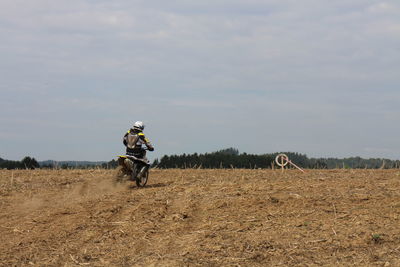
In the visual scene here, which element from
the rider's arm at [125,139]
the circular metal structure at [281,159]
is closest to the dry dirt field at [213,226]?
the rider's arm at [125,139]

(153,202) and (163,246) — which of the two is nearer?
(163,246)

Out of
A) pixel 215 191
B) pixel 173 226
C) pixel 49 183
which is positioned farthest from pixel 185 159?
pixel 173 226

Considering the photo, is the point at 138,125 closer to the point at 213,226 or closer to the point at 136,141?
the point at 136,141

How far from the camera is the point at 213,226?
10742 millimetres

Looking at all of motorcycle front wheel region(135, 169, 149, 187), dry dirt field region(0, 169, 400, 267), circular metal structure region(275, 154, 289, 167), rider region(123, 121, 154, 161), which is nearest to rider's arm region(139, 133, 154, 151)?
rider region(123, 121, 154, 161)

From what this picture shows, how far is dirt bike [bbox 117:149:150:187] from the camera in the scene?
16688 mm

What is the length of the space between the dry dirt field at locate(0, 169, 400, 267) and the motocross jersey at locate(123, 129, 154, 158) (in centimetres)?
161

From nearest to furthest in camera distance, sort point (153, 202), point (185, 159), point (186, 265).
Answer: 1. point (186, 265)
2. point (153, 202)
3. point (185, 159)

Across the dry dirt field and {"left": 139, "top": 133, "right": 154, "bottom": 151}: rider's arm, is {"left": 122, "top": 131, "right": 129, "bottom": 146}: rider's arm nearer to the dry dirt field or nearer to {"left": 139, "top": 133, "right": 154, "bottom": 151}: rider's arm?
{"left": 139, "top": 133, "right": 154, "bottom": 151}: rider's arm

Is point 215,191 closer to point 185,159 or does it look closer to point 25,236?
point 25,236

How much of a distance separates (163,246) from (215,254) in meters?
1.17

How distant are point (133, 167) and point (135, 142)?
2.41 ft

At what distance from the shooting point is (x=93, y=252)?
32.7 ft

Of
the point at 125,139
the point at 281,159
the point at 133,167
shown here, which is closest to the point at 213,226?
the point at 133,167
